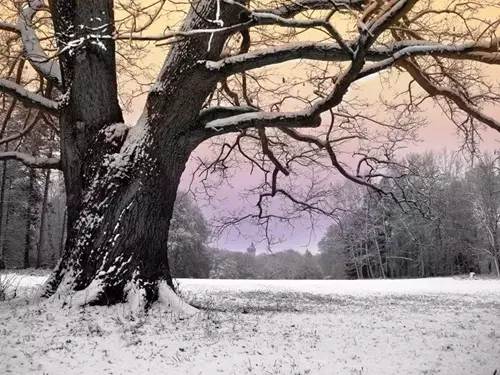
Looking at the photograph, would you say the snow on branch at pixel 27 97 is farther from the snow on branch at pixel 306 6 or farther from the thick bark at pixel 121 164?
the snow on branch at pixel 306 6

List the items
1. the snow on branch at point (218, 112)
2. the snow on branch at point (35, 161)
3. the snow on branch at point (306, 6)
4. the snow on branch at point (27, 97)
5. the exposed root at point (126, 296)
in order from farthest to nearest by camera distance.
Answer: the snow on branch at point (35, 161), the snow on branch at point (27, 97), the snow on branch at point (218, 112), the snow on branch at point (306, 6), the exposed root at point (126, 296)

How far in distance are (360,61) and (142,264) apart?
4211 mm

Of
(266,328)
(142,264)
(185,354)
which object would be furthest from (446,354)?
(142,264)

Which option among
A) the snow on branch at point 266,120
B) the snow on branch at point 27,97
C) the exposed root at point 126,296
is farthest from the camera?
the snow on branch at point 27,97

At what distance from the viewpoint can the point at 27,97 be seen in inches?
291

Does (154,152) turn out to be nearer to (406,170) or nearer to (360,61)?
(360,61)

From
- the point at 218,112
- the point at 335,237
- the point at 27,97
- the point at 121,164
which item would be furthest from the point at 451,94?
the point at 335,237

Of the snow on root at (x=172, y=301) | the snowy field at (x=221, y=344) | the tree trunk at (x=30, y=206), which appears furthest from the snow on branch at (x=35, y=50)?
the tree trunk at (x=30, y=206)

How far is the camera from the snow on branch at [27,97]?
7.30 metres

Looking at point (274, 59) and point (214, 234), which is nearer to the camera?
point (274, 59)

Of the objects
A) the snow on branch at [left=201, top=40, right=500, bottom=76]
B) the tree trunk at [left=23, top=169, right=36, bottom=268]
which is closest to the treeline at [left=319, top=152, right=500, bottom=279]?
the snow on branch at [left=201, top=40, right=500, bottom=76]

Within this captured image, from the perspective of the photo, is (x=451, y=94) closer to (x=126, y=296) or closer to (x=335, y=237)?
(x=126, y=296)

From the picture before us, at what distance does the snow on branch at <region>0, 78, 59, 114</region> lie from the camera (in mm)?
7301

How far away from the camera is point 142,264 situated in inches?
251
